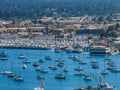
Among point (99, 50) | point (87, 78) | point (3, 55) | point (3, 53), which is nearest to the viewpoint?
point (87, 78)

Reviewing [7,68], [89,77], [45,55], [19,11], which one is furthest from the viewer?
[19,11]

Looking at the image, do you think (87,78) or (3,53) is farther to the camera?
(3,53)

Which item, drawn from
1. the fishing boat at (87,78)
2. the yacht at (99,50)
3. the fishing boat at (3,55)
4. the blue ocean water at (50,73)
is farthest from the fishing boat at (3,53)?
the fishing boat at (87,78)

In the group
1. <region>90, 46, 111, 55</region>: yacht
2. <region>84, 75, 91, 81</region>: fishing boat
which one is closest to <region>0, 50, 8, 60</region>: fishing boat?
<region>90, 46, 111, 55</region>: yacht

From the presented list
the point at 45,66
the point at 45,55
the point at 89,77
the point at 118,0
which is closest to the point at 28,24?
the point at 45,55

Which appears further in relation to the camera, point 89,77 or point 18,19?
point 18,19

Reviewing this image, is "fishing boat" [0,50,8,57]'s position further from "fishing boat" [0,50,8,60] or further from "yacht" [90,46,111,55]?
"yacht" [90,46,111,55]

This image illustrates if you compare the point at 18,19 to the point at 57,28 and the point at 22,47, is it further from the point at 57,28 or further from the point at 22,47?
the point at 22,47

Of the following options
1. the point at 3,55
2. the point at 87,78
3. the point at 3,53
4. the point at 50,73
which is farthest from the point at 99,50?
the point at 87,78

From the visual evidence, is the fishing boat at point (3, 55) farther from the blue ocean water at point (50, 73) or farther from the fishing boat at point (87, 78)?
the fishing boat at point (87, 78)

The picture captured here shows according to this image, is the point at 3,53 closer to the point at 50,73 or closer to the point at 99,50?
the point at 99,50
